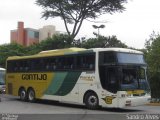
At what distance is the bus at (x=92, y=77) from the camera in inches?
851

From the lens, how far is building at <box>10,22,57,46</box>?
323 ft

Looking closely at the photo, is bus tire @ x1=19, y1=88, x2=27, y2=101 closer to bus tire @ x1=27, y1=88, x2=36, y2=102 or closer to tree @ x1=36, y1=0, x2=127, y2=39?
bus tire @ x1=27, y1=88, x2=36, y2=102

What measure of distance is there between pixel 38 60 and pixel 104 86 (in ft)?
20.9

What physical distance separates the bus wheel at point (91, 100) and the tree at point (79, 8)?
23162 mm

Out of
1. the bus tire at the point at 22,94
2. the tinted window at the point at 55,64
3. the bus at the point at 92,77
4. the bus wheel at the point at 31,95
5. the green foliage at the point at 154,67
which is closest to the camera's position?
the bus at the point at 92,77

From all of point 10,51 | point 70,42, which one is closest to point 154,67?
point 70,42

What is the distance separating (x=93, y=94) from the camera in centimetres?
2291

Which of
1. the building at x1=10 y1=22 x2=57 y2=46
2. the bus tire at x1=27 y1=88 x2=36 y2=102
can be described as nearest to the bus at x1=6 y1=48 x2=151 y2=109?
the bus tire at x1=27 y1=88 x2=36 y2=102

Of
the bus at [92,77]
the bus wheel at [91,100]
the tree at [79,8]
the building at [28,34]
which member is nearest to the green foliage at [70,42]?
the tree at [79,8]

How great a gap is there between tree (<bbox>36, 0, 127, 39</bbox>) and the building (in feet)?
162

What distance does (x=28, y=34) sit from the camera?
101m

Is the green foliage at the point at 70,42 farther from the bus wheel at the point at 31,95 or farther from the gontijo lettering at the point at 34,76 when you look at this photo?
the bus wheel at the point at 31,95

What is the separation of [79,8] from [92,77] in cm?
2364

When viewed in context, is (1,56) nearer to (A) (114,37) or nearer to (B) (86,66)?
(A) (114,37)
